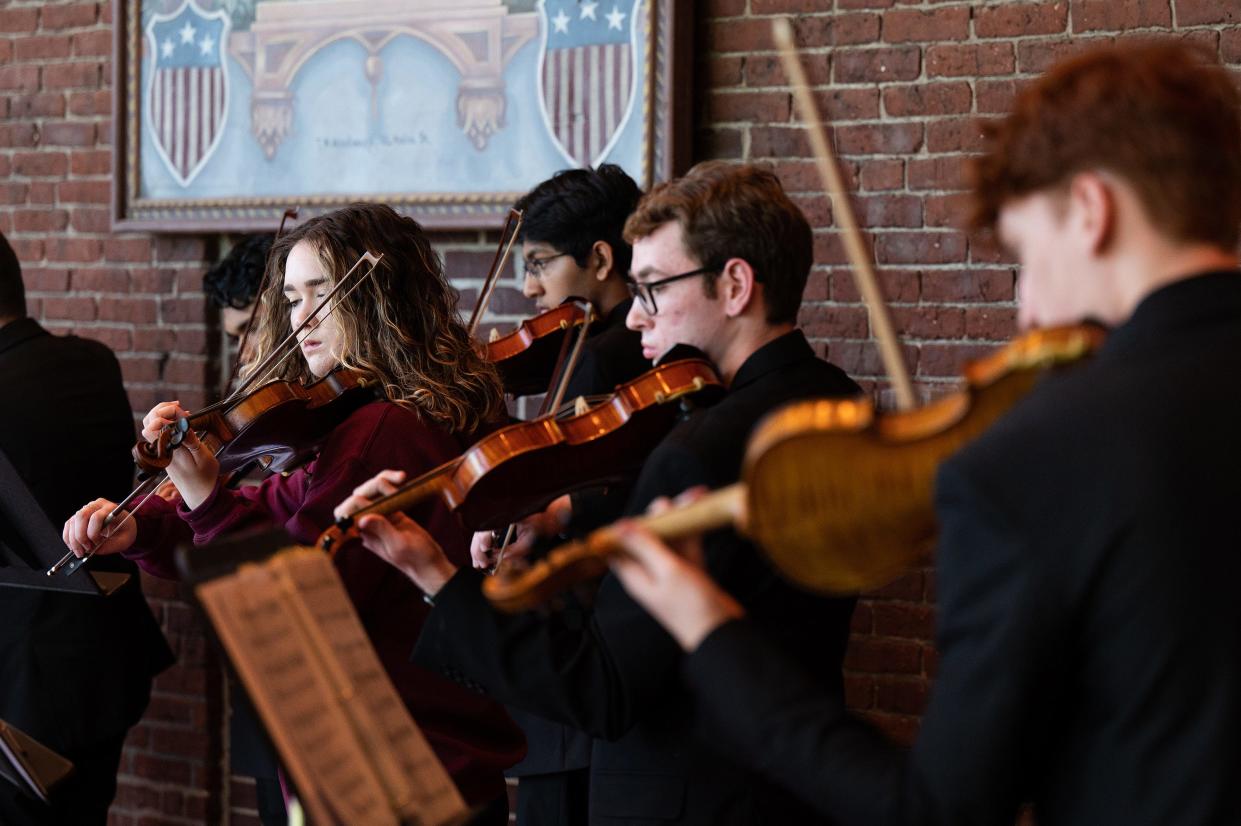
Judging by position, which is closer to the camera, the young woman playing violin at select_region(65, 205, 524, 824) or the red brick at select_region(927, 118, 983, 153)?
the young woman playing violin at select_region(65, 205, 524, 824)

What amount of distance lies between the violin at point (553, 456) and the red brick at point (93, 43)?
2.78 m

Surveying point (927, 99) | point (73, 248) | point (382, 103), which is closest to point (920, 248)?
point (927, 99)

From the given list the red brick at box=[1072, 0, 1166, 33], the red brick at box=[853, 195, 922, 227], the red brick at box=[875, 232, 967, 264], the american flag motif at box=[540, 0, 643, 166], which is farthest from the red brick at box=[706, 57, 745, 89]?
the red brick at box=[1072, 0, 1166, 33]

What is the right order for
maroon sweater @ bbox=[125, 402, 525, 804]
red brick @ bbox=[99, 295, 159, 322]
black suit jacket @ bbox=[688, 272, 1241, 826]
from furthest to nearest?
1. red brick @ bbox=[99, 295, 159, 322]
2. maroon sweater @ bbox=[125, 402, 525, 804]
3. black suit jacket @ bbox=[688, 272, 1241, 826]

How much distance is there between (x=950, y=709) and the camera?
3.87 feet

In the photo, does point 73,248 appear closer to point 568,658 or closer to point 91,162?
point 91,162

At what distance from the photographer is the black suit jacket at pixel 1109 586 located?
3.70ft

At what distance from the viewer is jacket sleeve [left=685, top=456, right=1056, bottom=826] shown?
114 cm

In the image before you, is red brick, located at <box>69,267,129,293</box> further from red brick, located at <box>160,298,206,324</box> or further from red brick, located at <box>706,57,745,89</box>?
red brick, located at <box>706,57,745,89</box>

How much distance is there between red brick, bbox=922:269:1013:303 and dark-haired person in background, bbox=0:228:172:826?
1.97 m

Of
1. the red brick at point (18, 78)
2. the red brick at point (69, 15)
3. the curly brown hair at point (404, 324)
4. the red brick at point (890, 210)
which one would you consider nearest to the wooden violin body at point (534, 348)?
the curly brown hair at point (404, 324)

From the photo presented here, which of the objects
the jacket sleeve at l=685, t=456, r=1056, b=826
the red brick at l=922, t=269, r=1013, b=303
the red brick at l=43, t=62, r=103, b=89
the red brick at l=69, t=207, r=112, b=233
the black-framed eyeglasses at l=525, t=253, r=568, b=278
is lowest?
the jacket sleeve at l=685, t=456, r=1056, b=826

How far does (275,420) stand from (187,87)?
2.01 metres

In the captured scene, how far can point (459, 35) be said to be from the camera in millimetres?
3732
